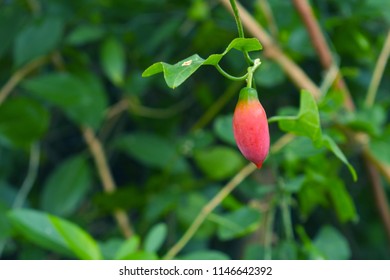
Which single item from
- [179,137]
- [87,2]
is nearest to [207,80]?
[179,137]

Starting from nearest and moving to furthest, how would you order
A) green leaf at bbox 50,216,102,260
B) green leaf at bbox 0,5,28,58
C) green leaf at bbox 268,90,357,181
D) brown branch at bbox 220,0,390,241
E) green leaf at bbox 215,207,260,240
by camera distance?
green leaf at bbox 268,90,357,181, green leaf at bbox 50,216,102,260, green leaf at bbox 215,207,260,240, brown branch at bbox 220,0,390,241, green leaf at bbox 0,5,28,58

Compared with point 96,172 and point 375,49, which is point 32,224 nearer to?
point 96,172

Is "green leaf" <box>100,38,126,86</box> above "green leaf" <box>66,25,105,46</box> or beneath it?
beneath

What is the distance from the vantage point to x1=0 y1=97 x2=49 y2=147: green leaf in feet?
3.00

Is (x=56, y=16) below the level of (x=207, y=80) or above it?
above

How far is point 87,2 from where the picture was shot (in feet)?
3.20

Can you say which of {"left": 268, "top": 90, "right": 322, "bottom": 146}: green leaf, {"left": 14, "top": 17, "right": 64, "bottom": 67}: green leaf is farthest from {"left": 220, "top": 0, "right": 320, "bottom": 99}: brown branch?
{"left": 268, "top": 90, "right": 322, "bottom": 146}: green leaf

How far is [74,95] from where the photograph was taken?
0.92m

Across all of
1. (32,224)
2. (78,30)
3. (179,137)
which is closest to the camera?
(32,224)

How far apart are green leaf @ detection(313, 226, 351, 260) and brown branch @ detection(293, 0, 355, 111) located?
0.15 m

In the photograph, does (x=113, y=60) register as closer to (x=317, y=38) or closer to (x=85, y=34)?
(x=85, y=34)

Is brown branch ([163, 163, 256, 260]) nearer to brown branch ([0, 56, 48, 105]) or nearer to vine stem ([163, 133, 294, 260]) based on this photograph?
vine stem ([163, 133, 294, 260])

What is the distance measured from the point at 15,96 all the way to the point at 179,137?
217mm

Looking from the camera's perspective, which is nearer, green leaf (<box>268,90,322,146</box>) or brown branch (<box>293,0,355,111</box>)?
green leaf (<box>268,90,322,146</box>)
